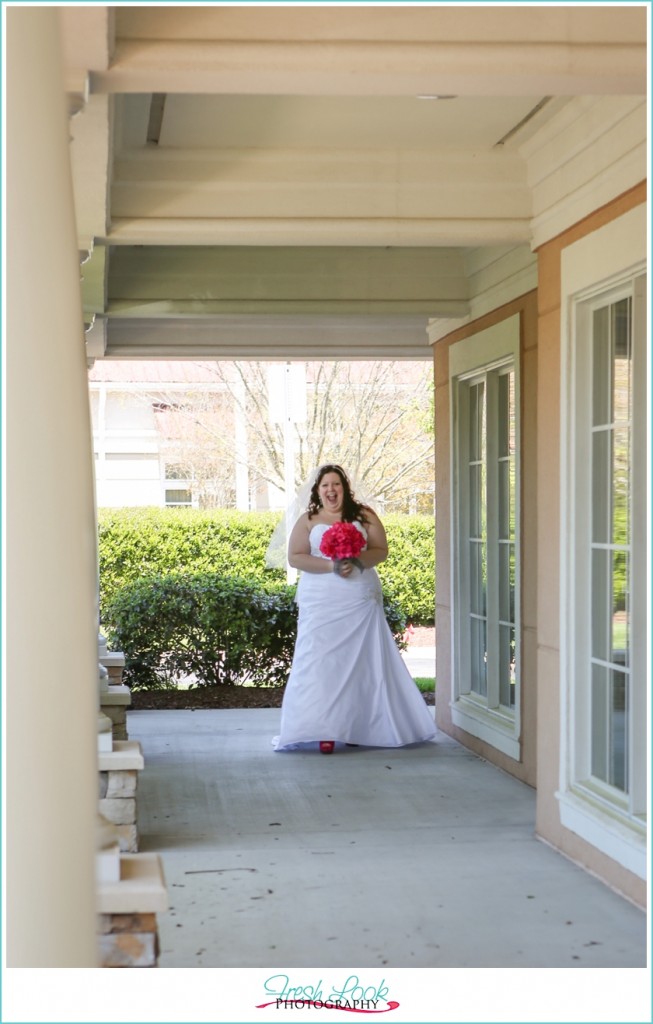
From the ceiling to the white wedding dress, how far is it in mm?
2127

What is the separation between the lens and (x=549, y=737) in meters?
5.69

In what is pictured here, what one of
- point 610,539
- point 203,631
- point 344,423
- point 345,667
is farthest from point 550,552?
point 344,423

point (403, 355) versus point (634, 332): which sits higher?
point (403, 355)

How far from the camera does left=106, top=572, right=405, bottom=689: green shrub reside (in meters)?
11.2

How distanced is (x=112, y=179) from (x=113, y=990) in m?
4.23

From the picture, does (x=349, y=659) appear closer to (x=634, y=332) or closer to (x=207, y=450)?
(x=634, y=332)

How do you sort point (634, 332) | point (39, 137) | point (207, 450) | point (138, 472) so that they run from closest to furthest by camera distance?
point (39, 137) → point (634, 332) → point (207, 450) → point (138, 472)

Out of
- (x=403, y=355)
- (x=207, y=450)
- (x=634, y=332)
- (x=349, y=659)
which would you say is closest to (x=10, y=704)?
(x=634, y=332)

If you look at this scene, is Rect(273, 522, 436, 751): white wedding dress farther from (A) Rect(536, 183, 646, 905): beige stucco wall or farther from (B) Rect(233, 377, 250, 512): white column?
(B) Rect(233, 377, 250, 512): white column

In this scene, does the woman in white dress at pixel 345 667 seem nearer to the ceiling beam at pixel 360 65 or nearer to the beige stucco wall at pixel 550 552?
the beige stucco wall at pixel 550 552

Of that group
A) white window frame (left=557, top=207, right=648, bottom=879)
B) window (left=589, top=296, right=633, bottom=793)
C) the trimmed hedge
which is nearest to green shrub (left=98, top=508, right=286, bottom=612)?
the trimmed hedge

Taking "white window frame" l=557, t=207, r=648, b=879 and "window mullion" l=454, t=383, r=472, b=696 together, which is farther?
"window mullion" l=454, t=383, r=472, b=696

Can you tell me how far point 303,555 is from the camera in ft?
28.4

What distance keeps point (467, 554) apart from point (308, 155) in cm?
377
